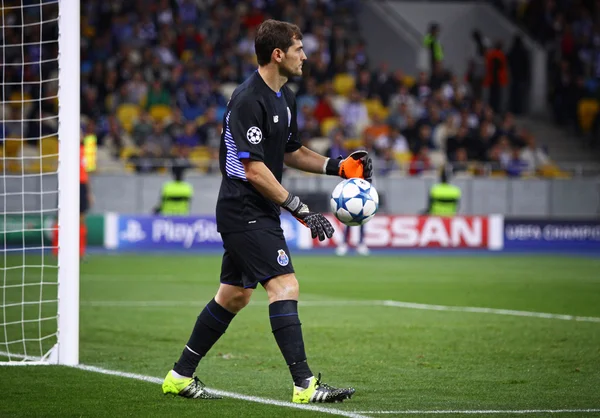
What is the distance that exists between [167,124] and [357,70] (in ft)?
22.0

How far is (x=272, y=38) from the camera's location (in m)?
6.82

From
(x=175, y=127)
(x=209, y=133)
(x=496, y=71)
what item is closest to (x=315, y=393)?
(x=175, y=127)

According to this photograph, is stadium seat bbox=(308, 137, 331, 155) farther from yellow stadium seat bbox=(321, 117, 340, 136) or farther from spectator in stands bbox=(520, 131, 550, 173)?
spectator in stands bbox=(520, 131, 550, 173)

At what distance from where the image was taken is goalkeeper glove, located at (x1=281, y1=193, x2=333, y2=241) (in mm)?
6750

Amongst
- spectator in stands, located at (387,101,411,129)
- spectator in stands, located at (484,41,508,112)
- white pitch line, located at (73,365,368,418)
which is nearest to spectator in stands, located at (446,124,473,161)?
spectator in stands, located at (387,101,411,129)

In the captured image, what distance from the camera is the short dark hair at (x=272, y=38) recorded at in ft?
22.4

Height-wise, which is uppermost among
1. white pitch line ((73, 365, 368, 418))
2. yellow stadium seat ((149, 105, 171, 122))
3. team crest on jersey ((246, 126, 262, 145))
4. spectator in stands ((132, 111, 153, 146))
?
yellow stadium seat ((149, 105, 171, 122))

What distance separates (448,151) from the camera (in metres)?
28.5

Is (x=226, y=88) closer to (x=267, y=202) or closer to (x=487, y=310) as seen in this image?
(x=487, y=310)

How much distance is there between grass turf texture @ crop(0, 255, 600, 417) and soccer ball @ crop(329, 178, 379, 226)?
3.88ft

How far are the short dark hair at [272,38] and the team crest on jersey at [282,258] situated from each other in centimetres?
120

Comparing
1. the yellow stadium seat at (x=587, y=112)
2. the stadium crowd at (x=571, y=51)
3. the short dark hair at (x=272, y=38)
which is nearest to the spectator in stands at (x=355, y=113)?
the stadium crowd at (x=571, y=51)

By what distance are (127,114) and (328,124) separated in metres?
5.18

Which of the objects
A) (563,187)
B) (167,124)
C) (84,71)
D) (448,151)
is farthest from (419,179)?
(84,71)
